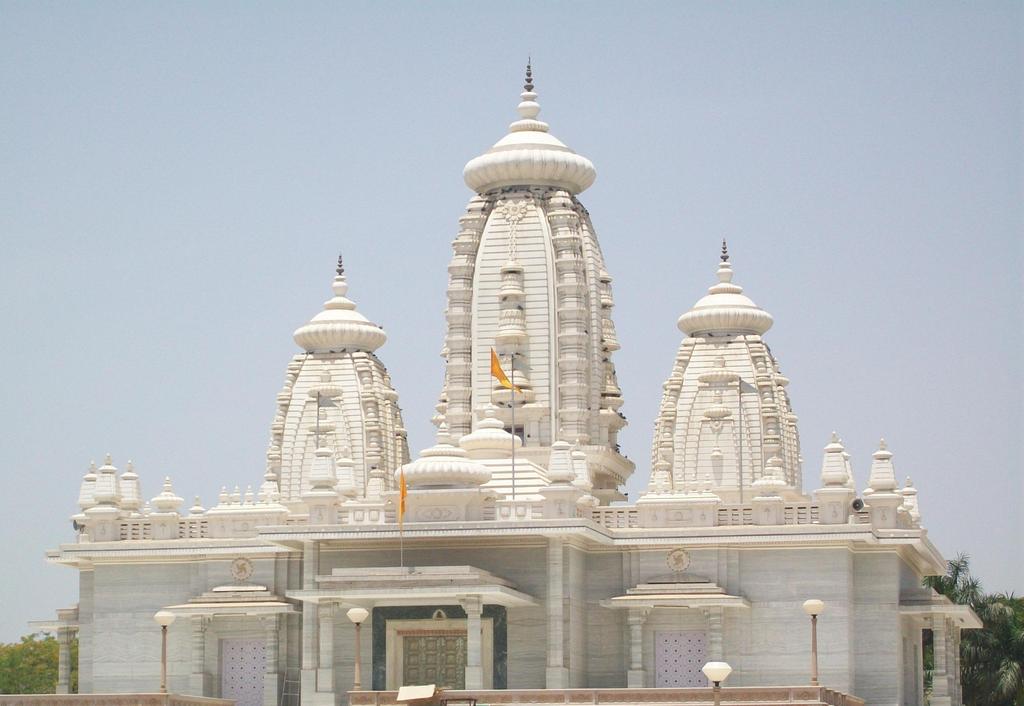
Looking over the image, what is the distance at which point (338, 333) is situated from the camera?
67.3 m

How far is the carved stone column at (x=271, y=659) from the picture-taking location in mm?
53844

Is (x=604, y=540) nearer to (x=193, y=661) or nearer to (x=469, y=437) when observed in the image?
(x=469, y=437)

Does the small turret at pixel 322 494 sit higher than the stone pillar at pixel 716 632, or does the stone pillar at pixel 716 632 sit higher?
the small turret at pixel 322 494

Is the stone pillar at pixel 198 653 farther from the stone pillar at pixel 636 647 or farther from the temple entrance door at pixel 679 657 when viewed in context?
the temple entrance door at pixel 679 657

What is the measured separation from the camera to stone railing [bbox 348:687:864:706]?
45.0 meters

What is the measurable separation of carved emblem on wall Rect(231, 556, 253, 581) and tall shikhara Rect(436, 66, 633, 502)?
19.8ft

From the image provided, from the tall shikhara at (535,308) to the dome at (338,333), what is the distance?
776 centimetres

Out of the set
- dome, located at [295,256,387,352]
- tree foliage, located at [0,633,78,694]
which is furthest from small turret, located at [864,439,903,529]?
tree foliage, located at [0,633,78,694]

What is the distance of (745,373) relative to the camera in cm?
6456

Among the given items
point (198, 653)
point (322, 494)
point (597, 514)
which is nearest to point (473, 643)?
point (597, 514)

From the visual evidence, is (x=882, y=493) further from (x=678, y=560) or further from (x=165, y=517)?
(x=165, y=517)

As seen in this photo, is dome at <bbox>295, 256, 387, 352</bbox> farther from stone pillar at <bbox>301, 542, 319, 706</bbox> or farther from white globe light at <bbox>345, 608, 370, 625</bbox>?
white globe light at <bbox>345, 608, 370, 625</bbox>

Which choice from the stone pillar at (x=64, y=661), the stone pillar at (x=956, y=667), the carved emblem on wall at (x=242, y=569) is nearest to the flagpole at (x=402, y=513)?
the carved emblem on wall at (x=242, y=569)

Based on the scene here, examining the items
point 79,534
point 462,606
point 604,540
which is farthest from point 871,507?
point 79,534
